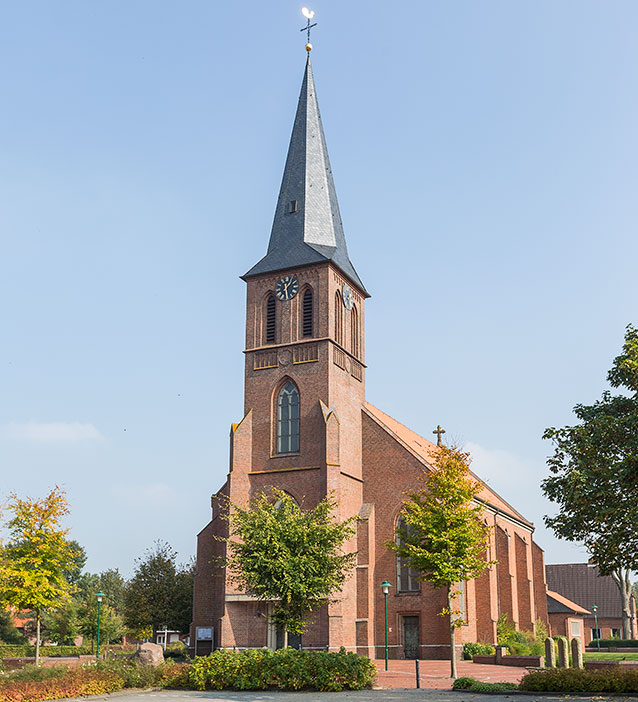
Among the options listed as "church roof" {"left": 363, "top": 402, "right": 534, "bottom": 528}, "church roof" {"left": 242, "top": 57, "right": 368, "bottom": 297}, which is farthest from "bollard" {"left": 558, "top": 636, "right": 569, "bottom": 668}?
"church roof" {"left": 242, "top": 57, "right": 368, "bottom": 297}

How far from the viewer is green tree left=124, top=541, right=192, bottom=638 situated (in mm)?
47812

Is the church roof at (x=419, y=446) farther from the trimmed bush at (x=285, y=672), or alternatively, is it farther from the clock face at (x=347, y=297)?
the trimmed bush at (x=285, y=672)

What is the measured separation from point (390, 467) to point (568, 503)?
2447cm

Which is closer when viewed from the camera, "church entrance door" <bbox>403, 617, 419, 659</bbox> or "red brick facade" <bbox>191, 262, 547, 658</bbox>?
"red brick facade" <bbox>191, 262, 547, 658</bbox>

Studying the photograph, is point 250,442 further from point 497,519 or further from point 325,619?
point 497,519

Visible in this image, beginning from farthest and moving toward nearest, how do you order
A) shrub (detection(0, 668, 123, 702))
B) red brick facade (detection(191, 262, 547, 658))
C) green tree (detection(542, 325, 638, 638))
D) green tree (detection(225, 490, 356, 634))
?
red brick facade (detection(191, 262, 547, 658)), green tree (detection(225, 490, 356, 634)), shrub (detection(0, 668, 123, 702)), green tree (detection(542, 325, 638, 638))

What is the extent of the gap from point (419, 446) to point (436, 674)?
875 inches

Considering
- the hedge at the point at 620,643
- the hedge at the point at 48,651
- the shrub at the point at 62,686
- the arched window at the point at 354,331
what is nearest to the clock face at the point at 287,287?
the arched window at the point at 354,331

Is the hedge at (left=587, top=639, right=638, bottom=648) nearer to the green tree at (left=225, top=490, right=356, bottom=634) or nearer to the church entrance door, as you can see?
the church entrance door

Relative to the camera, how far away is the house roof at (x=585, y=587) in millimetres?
79500

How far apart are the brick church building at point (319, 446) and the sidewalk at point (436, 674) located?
2971mm

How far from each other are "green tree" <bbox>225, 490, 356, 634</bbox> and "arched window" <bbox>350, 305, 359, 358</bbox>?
16540 mm

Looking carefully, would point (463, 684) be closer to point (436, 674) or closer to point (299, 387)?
point (436, 674)

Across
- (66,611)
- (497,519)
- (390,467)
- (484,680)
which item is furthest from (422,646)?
(66,611)
